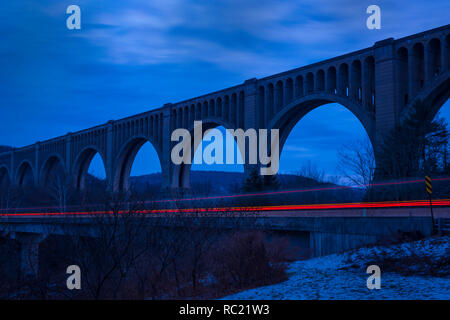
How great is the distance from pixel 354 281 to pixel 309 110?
23387 mm

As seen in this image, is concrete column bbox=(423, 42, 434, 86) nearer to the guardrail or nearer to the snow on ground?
the guardrail

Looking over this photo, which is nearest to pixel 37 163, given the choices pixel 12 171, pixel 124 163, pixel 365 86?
pixel 12 171

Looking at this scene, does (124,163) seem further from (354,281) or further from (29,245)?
(354,281)

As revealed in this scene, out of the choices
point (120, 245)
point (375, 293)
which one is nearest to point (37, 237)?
point (120, 245)

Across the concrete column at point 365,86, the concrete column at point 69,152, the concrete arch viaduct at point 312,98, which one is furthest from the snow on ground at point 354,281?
the concrete column at point 69,152

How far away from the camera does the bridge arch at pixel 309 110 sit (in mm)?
27875

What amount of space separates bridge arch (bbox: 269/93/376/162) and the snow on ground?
45.4ft

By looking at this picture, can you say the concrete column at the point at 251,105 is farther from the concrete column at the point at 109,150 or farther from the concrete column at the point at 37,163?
the concrete column at the point at 37,163

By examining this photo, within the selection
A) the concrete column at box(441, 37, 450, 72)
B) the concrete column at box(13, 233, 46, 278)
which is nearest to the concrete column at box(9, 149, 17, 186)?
the concrete column at box(13, 233, 46, 278)

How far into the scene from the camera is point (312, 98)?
31188 millimetres

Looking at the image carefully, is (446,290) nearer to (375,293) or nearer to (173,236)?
(375,293)

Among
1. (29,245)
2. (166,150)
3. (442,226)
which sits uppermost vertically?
(166,150)

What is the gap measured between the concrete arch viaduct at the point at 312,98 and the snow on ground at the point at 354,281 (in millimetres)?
10420

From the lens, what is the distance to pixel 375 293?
1001 centimetres
